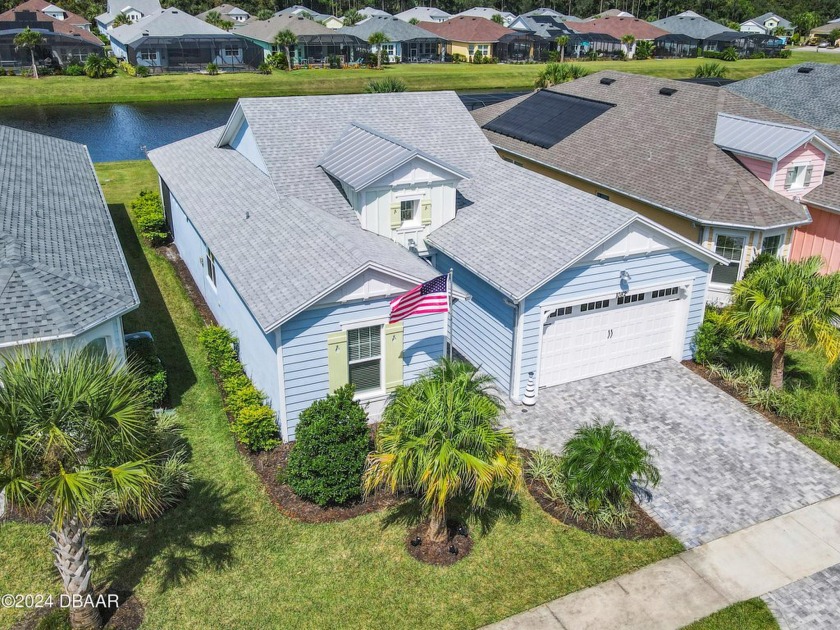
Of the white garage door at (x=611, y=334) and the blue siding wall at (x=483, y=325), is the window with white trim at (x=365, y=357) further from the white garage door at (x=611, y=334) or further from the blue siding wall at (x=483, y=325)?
the white garage door at (x=611, y=334)

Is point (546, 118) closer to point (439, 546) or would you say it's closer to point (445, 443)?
point (439, 546)

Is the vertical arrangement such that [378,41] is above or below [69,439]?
above

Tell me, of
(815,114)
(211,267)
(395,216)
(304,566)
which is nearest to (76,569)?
(304,566)

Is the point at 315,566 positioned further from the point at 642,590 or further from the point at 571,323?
the point at 571,323

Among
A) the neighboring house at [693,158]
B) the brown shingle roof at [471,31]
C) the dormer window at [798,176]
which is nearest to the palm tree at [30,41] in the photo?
the brown shingle roof at [471,31]

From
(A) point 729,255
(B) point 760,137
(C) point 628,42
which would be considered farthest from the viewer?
(C) point 628,42

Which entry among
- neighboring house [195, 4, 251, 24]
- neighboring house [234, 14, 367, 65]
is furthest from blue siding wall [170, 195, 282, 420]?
neighboring house [195, 4, 251, 24]

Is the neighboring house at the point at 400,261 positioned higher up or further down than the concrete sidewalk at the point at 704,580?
higher up
